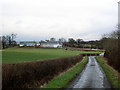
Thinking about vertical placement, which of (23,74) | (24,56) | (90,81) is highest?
(24,56)

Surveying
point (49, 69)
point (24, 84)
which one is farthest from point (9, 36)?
point (24, 84)

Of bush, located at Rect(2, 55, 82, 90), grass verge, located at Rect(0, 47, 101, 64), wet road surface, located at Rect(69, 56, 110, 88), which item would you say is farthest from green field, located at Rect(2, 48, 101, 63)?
wet road surface, located at Rect(69, 56, 110, 88)

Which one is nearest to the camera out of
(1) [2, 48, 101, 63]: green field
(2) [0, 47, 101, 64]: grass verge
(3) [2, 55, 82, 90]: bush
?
(3) [2, 55, 82, 90]: bush

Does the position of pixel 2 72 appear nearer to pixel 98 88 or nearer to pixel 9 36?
pixel 98 88

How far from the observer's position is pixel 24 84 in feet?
56.5

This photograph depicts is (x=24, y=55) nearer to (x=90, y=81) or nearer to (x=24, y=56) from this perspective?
(x=24, y=56)

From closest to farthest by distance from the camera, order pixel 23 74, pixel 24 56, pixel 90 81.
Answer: pixel 23 74 → pixel 90 81 → pixel 24 56

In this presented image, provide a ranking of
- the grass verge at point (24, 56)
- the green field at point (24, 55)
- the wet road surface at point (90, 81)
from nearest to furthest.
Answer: the wet road surface at point (90, 81) < the grass verge at point (24, 56) < the green field at point (24, 55)

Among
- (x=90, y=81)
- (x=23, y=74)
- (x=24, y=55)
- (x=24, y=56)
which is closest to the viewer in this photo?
(x=23, y=74)

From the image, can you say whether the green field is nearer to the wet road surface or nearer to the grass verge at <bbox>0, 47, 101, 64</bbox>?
the grass verge at <bbox>0, 47, 101, 64</bbox>

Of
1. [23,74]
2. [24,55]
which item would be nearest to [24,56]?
[24,55]

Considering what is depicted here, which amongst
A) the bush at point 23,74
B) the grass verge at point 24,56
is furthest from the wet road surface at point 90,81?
the grass verge at point 24,56

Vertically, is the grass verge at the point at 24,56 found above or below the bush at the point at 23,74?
above

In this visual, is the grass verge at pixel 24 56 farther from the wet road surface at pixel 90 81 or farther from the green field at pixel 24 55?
the wet road surface at pixel 90 81
